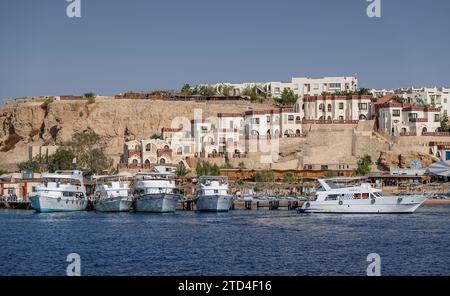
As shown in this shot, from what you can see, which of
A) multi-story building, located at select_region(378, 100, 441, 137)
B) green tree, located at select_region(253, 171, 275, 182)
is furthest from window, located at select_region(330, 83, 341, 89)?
green tree, located at select_region(253, 171, 275, 182)

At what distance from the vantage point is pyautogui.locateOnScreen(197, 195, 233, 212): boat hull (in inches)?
2913

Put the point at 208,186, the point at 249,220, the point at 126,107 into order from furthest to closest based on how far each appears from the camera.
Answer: the point at 126,107 → the point at 208,186 → the point at 249,220

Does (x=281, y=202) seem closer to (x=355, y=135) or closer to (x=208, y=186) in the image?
(x=208, y=186)

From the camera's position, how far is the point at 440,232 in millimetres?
52969

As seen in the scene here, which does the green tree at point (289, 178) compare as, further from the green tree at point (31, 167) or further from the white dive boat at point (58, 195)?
the green tree at point (31, 167)

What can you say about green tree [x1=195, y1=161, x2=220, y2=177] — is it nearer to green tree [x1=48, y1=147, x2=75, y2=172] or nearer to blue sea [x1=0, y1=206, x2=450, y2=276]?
green tree [x1=48, y1=147, x2=75, y2=172]

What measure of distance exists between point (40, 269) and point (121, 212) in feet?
115

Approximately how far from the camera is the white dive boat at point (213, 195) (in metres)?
74.1

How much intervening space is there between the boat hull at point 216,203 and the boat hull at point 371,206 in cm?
779

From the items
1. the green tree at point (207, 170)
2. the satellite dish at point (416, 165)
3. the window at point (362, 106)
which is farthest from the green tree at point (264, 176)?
the window at point (362, 106)

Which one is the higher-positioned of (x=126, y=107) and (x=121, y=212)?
(x=126, y=107)

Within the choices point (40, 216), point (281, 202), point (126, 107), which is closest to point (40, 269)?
point (40, 216)

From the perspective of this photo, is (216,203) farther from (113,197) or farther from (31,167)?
(31,167)
